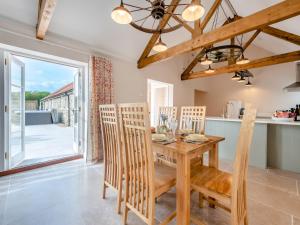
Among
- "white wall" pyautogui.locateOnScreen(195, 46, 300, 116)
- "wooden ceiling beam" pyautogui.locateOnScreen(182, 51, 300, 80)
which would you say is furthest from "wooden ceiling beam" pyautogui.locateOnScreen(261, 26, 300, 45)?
"white wall" pyautogui.locateOnScreen(195, 46, 300, 116)

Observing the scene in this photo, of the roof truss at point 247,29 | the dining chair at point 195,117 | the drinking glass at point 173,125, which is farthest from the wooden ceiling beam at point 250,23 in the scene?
the drinking glass at point 173,125

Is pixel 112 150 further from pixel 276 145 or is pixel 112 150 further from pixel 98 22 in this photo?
pixel 276 145

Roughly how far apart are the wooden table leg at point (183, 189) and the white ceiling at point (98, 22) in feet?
9.78

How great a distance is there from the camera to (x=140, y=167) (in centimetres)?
148

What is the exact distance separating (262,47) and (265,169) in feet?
16.9

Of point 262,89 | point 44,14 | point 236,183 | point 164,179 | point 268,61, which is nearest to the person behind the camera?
point 236,183

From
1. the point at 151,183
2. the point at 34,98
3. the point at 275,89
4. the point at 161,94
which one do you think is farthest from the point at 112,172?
the point at 34,98

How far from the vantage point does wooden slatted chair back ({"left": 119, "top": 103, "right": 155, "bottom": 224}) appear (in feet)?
4.41

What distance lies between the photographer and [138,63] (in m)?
4.54

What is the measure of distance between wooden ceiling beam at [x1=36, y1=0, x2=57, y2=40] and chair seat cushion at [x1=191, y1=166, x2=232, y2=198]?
2.73 m

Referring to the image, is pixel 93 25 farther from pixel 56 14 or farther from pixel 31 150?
pixel 31 150

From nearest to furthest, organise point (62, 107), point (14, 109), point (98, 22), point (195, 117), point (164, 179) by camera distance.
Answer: point (164, 179) → point (195, 117) → point (14, 109) → point (98, 22) → point (62, 107)

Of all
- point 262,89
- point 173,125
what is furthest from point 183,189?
point 262,89

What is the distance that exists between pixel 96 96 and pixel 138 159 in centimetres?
243
